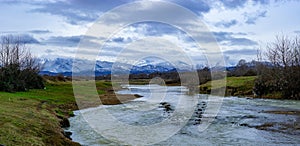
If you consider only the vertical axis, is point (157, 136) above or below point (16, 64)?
below

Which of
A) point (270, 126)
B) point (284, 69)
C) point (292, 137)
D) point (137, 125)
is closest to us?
point (292, 137)

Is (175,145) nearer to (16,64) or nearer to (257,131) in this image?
(257,131)

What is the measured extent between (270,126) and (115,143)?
1591 centimetres

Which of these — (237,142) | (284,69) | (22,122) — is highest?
(284,69)

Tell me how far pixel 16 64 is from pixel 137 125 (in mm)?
43666

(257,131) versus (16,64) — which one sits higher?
(16,64)

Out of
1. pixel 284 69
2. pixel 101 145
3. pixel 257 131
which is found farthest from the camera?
pixel 284 69

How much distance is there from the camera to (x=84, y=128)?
31.2 metres

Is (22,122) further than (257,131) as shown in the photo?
No

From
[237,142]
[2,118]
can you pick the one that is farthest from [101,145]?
[237,142]

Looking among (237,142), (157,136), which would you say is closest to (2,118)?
(157,136)

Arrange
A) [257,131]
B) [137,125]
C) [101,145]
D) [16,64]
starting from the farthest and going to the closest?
[16,64]
[137,125]
[257,131]
[101,145]

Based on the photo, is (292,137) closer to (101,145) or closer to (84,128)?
(101,145)

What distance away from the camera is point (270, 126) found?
1256 inches
